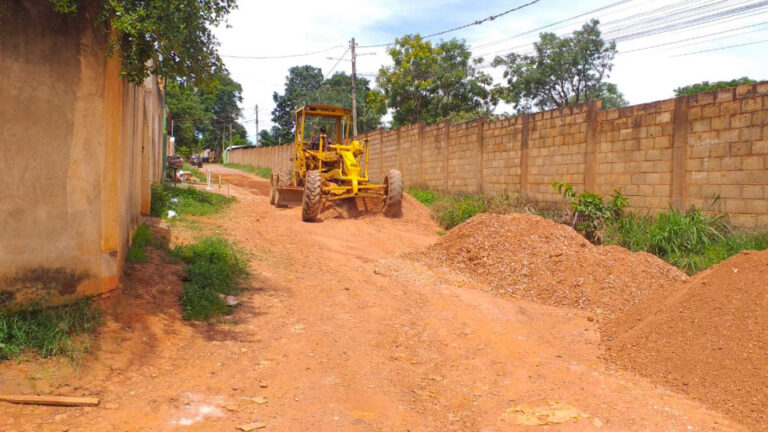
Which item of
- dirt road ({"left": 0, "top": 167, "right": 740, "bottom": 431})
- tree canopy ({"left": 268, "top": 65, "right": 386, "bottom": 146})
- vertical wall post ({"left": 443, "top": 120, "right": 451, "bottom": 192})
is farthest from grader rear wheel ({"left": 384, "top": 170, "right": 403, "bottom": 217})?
tree canopy ({"left": 268, "top": 65, "right": 386, "bottom": 146})

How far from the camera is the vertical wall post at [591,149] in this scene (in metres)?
10.6

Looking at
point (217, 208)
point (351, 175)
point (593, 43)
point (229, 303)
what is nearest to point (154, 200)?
point (217, 208)

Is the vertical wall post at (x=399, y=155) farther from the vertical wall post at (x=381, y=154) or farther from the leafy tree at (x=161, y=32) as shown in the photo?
the leafy tree at (x=161, y=32)

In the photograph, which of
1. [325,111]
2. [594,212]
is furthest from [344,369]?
[325,111]

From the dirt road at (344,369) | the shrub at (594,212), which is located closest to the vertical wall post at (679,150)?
the shrub at (594,212)

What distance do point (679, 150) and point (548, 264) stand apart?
338cm

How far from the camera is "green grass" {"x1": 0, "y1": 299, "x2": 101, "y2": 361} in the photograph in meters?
4.03

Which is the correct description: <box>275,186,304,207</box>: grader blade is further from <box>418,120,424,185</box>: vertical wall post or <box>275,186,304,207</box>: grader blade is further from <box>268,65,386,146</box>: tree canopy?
<box>268,65,386,146</box>: tree canopy

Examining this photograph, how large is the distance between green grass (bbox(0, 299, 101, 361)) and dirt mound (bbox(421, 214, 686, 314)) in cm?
502

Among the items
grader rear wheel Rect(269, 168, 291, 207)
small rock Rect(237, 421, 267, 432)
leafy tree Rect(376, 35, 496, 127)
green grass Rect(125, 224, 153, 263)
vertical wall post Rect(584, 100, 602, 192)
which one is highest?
leafy tree Rect(376, 35, 496, 127)

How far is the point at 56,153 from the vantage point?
181 inches

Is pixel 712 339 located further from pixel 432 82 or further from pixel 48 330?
pixel 432 82

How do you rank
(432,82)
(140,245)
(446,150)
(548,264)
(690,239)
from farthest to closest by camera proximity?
(432,82), (446,150), (690,239), (548,264), (140,245)

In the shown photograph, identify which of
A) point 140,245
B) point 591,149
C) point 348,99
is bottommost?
point 140,245
